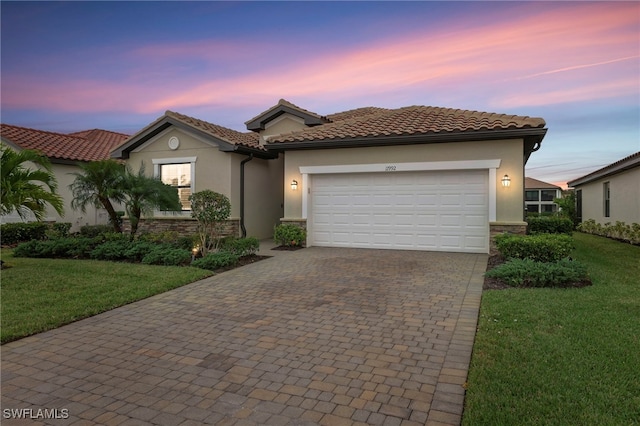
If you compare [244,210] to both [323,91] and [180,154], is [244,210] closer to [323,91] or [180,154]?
[180,154]

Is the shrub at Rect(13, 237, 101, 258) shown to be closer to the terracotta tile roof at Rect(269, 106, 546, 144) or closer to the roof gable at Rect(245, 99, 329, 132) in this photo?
the terracotta tile roof at Rect(269, 106, 546, 144)

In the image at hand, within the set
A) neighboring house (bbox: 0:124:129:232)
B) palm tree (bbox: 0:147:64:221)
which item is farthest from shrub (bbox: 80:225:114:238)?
palm tree (bbox: 0:147:64:221)

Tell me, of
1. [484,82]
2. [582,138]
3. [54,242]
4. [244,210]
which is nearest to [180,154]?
[244,210]

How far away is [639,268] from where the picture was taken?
895cm

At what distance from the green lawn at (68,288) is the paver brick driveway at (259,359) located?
322 millimetres

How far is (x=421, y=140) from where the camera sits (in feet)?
37.0

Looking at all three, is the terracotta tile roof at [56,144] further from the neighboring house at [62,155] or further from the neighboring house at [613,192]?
the neighboring house at [613,192]

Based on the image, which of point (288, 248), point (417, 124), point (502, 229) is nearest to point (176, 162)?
point (288, 248)

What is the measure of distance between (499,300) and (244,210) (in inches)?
390

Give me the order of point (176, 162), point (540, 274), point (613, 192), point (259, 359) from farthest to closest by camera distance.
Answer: point (613, 192)
point (176, 162)
point (540, 274)
point (259, 359)

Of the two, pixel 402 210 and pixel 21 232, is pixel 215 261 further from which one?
pixel 21 232

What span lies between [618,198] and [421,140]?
11.2m

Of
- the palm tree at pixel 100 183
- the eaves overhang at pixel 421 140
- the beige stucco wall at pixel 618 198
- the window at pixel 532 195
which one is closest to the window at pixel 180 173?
the palm tree at pixel 100 183

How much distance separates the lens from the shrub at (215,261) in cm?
891
